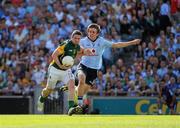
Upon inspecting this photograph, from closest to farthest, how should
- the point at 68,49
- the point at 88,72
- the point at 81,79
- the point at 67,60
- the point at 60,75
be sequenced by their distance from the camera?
the point at 67,60
the point at 68,49
the point at 60,75
the point at 81,79
the point at 88,72

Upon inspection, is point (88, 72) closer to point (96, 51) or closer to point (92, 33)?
point (96, 51)

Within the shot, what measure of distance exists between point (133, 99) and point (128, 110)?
482 millimetres

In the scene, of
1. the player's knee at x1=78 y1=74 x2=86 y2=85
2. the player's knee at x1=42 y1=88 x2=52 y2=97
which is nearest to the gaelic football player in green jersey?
the player's knee at x1=42 y1=88 x2=52 y2=97

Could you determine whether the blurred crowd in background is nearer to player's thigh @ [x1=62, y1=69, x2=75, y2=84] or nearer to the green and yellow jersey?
player's thigh @ [x1=62, y1=69, x2=75, y2=84]

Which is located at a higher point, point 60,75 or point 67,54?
point 67,54

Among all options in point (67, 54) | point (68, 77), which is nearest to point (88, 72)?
point (68, 77)

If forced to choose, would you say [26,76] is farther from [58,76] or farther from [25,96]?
[58,76]

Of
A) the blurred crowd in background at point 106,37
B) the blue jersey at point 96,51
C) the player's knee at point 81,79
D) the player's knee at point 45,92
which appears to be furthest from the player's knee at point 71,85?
the blurred crowd in background at point 106,37

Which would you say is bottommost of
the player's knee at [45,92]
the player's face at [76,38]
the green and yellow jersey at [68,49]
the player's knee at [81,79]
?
the player's knee at [45,92]

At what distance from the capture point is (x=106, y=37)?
27906mm

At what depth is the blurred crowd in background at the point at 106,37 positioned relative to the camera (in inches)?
1025

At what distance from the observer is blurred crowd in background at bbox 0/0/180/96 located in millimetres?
26047

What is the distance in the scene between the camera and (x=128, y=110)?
25.9m

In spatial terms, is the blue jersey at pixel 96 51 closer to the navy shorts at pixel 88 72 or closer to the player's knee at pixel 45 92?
the navy shorts at pixel 88 72
